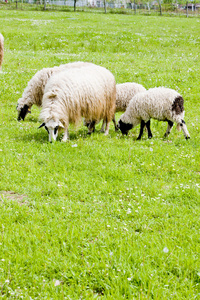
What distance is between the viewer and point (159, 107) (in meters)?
8.15

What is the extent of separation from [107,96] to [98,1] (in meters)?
92.9

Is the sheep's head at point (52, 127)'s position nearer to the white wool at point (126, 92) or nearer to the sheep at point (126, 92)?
the sheep at point (126, 92)

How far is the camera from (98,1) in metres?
92.9

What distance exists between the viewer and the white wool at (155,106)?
8.09 meters

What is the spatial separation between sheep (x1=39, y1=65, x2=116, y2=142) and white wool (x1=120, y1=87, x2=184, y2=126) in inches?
34.1

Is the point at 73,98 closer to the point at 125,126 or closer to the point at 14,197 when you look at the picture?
the point at 125,126

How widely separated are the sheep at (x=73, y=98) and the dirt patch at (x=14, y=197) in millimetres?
2493

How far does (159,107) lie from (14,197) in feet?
14.5

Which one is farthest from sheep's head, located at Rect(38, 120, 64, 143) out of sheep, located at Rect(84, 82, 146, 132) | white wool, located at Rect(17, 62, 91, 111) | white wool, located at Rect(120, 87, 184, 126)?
white wool, located at Rect(17, 62, 91, 111)

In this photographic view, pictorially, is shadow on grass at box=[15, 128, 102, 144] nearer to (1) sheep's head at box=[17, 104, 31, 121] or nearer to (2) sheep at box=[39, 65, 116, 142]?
(2) sheep at box=[39, 65, 116, 142]

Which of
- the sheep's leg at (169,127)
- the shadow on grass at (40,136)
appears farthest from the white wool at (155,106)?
the shadow on grass at (40,136)

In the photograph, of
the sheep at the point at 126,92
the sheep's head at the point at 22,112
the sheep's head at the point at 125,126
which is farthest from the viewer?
the sheep's head at the point at 22,112

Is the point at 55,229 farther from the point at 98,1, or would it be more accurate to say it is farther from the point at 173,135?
the point at 98,1

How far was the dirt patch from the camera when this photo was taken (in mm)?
Answer: 5091
